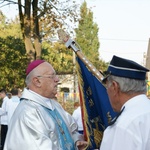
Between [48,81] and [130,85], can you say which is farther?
[48,81]

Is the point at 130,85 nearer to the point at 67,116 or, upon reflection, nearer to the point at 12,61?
the point at 67,116

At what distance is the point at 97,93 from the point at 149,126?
83.7 inches

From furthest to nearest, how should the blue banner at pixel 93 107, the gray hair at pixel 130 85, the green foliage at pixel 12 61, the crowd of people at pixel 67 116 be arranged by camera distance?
the green foliage at pixel 12 61
the blue banner at pixel 93 107
the gray hair at pixel 130 85
the crowd of people at pixel 67 116

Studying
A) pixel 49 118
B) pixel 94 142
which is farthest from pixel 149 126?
pixel 94 142

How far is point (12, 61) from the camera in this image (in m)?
18.2

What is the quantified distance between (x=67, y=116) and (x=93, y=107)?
0.32 meters

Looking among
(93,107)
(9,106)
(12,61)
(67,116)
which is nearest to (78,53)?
(93,107)

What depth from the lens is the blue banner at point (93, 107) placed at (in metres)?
4.29

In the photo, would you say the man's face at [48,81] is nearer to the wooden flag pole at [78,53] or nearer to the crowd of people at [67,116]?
the crowd of people at [67,116]

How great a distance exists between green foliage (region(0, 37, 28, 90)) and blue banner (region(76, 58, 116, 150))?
1365 centimetres

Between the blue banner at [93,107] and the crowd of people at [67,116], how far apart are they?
0.13 meters

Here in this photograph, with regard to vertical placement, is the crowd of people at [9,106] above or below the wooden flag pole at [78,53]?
below

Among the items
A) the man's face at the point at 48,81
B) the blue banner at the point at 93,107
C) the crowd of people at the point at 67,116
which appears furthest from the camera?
the blue banner at the point at 93,107

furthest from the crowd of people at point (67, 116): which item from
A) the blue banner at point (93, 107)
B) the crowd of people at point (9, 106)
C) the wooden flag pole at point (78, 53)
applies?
the crowd of people at point (9, 106)
